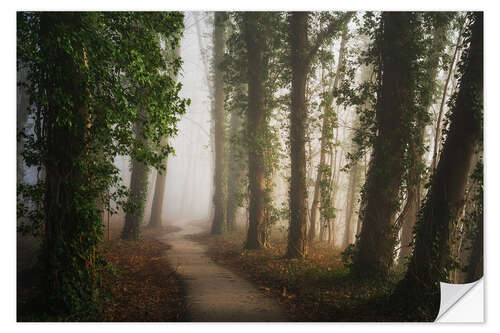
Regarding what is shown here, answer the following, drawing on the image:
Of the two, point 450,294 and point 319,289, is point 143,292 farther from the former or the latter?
point 450,294

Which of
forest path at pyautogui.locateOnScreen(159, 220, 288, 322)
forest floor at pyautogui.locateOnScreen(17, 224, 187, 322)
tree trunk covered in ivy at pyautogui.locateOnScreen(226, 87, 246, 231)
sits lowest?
forest path at pyautogui.locateOnScreen(159, 220, 288, 322)

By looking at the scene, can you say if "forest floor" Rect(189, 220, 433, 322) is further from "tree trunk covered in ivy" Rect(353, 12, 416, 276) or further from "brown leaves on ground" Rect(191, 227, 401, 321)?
"tree trunk covered in ivy" Rect(353, 12, 416, 276)

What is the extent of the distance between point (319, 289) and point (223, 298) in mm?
1761

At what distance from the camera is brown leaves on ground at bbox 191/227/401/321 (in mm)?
4840

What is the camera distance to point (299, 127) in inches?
309

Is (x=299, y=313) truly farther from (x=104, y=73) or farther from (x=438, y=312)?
(x=104, y=73)

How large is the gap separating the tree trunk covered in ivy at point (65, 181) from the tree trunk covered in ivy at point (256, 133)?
541 centimetres

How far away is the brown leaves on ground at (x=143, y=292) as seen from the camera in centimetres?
470

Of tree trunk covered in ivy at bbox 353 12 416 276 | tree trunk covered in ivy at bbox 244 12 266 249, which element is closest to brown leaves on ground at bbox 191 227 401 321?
tree trunk covered in ivy at bbox 353 12 416 276

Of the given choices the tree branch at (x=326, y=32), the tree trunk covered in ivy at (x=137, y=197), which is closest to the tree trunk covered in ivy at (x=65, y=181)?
the tree branch at (x=326, y=32)

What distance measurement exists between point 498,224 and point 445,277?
1.45m

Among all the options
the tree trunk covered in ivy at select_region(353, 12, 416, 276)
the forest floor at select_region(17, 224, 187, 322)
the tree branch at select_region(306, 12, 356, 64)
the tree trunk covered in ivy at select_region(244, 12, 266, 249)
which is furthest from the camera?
the tree trunk covered in ivy at select_region(244, 12, 266, 249)

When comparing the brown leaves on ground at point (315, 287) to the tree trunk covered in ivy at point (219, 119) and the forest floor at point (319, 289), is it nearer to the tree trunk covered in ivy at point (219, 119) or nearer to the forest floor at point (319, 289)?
the forest floor at point (319, 289)

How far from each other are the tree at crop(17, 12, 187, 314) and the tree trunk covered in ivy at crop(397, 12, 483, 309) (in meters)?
3.93
